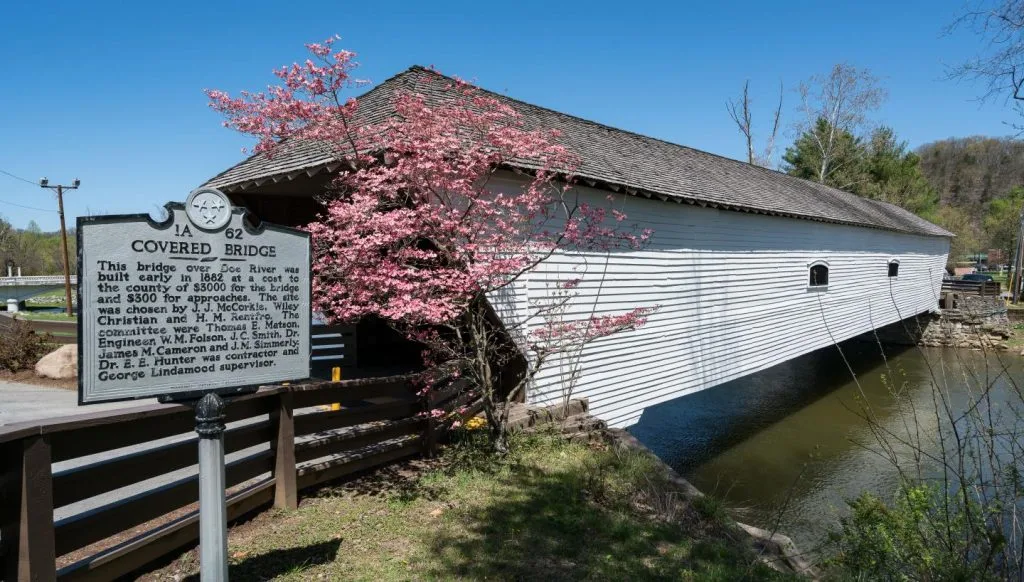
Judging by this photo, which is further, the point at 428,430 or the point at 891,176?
the point at 891,176

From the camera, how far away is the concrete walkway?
27.1 ft

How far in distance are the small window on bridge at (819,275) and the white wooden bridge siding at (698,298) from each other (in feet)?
0.80

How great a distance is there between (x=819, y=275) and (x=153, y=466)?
15539mm

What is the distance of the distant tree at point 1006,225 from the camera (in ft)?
155

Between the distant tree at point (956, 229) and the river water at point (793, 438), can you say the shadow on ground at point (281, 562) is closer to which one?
the river water at point (793, 438)

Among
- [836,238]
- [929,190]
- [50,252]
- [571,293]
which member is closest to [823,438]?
[836,238]

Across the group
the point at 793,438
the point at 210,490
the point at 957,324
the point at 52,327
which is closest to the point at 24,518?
the point at 210,490

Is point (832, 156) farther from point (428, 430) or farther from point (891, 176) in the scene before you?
point (428, 430)

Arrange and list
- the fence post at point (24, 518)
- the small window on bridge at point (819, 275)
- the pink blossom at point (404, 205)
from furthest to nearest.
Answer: the small window on bridge at point (819, 275)
the pink blossom at point (404, 205)
the fence post at point (24, 518)

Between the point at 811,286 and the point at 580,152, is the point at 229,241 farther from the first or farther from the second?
the point at 811,286

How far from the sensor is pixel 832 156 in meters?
37.2

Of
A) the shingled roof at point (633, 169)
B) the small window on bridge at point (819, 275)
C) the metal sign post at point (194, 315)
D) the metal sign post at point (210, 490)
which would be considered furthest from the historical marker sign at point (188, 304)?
the small window on bridge at point (819, 275)

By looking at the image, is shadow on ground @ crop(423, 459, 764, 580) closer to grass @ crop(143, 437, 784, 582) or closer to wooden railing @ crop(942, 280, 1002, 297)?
grass @ crop(143, 437, 784, 582)

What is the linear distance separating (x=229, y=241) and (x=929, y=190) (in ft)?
170
